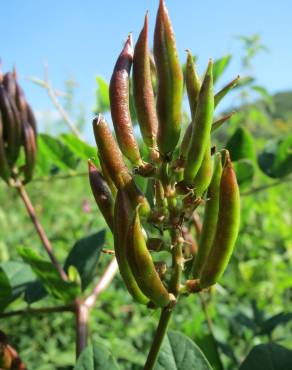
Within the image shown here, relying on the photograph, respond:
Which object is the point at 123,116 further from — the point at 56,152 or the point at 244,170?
the point at 56,152

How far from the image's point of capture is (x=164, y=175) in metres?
0.58

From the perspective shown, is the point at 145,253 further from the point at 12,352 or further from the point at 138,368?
the point at 138,368

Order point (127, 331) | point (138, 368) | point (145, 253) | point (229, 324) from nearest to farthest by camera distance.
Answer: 1. point (145, 253)
2. point (138, 368)
3. point (229, 324)
4. point (127, 331)

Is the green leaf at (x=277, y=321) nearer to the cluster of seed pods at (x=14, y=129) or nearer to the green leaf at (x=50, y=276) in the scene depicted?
the green leaf at (x=50, y=276)

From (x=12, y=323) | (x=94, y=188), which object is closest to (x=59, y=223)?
(x=12, y=323)

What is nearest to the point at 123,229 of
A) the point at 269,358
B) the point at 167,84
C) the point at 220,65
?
the point at 167,84

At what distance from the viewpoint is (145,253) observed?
1.70 ft

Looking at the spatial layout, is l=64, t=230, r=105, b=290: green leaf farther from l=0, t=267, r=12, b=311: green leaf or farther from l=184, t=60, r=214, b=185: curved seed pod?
l=184, t=60, r=214, b=185: curved seed pod

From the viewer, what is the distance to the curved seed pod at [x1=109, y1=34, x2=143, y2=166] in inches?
23.0

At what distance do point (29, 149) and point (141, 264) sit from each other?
0.63m

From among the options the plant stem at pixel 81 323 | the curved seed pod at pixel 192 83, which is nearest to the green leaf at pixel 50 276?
the plant stem at pixel 81 323

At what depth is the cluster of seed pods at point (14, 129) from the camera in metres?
1.03

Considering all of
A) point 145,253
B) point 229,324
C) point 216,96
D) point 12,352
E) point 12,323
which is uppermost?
point 216,96

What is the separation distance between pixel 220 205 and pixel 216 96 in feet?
0.46
